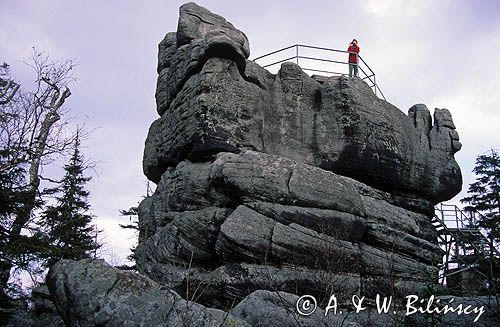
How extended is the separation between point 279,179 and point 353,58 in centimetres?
842

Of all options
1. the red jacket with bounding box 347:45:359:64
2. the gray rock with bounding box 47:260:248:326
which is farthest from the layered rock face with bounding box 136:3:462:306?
the gray rock with bounding box 47:260:248:326

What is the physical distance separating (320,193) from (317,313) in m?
5.80

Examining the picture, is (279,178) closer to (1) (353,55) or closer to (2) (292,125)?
(2) (292,125)

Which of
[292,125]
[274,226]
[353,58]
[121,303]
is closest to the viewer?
[121,303]

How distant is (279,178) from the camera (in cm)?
1495

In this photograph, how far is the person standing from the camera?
67.3 feet

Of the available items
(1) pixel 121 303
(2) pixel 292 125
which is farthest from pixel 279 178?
(1) pixel 121 303

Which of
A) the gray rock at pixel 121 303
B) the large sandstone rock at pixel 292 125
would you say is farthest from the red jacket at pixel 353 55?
the gray rock at pixel 121 303

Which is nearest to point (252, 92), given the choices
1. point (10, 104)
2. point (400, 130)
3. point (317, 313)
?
point (400, 130)

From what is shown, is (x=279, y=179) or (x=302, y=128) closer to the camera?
(x=279, y=179)

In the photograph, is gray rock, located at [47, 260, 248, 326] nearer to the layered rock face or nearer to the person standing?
the layered rock face

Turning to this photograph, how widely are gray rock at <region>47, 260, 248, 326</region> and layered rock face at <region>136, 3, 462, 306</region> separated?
5.14 metres

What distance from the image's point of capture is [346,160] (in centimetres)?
1762

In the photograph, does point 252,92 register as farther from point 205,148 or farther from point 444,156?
point 444,156
